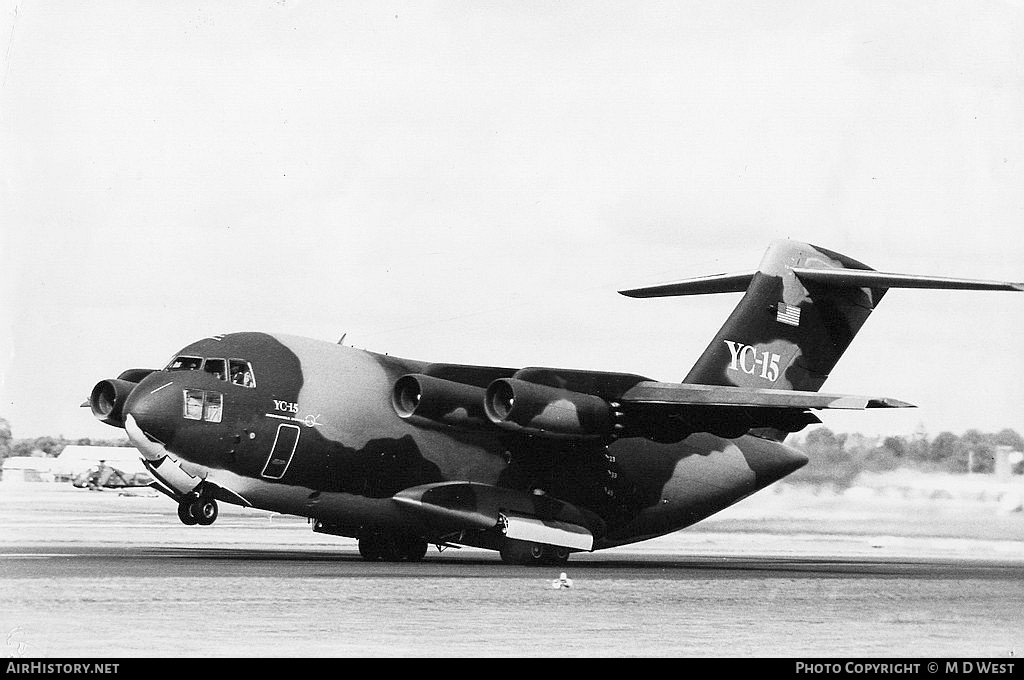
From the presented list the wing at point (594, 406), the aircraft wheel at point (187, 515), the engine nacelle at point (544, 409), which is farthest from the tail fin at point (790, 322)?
the aircraft wheel at point (187, 515)

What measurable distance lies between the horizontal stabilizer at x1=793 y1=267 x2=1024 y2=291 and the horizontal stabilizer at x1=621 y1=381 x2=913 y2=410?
2.97 meters

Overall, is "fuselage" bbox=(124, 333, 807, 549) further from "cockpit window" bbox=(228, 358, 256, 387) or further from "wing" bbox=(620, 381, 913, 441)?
"wing" bbox=(620, 381, 913, 441)

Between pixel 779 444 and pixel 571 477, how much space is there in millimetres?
4534

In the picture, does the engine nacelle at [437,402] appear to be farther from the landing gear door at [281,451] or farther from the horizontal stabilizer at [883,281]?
the horizontal stabilizer at [883,281]

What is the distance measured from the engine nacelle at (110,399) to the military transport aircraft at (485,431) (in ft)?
0.10

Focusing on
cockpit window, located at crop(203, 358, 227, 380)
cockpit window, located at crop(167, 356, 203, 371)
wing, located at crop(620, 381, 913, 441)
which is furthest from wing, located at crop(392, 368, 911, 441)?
cockpit window, located at crop(167, 356, 203, 371)

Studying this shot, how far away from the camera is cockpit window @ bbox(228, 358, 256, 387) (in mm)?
22828

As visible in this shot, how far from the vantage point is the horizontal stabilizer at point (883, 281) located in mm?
23591

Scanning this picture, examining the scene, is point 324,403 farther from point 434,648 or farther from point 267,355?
point 434,648

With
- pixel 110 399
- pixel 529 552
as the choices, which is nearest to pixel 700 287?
pixel 529 552

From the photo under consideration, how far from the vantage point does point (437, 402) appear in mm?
23688

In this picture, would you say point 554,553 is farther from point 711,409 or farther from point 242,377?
point 242,377

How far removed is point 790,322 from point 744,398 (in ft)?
13.6
